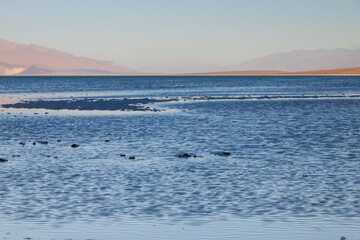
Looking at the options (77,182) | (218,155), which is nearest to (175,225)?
(77,182)

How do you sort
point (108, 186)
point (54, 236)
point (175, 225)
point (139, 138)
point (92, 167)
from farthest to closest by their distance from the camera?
point (139, 138)
point (92, 167)
point (108, 186)
point (175, 225)
point (54, 236)

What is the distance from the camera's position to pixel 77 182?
67.8 ft

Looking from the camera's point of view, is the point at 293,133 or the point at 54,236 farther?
the point at 293,133

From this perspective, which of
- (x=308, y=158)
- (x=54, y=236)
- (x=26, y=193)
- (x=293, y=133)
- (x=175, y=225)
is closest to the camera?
(x=54, y=236)

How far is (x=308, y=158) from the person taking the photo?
2648cm

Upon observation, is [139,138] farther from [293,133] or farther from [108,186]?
[108,186]

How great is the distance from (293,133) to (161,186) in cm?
2065

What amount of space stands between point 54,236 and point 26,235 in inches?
27.3

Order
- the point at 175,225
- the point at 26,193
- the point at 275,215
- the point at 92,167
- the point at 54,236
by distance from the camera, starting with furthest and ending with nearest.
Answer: the point at 92,167 → the point at 26,193 → the point at 275,215 → the point at 175,225 → the point at 54,236

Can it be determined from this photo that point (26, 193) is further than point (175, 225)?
Yes

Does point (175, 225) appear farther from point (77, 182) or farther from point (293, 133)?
point (293, 133)

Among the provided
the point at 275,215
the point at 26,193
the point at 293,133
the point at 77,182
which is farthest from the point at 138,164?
the point at 293,133

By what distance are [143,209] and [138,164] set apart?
8.62 m

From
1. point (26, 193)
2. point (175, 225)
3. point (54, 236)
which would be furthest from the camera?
point (26, 193)
